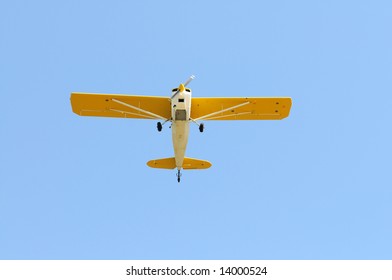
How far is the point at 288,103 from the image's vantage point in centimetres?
2780

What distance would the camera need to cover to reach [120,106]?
27719 millimetres

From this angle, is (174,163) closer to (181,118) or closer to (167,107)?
(167,107)

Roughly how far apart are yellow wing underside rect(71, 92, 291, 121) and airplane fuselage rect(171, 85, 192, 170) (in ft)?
4.34

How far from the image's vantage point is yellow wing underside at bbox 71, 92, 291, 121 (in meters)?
27.3

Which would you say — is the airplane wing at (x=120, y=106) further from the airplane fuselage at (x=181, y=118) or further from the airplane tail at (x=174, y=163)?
the airplane tail at (x=174, y=163)

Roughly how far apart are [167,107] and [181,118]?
7.13 ft

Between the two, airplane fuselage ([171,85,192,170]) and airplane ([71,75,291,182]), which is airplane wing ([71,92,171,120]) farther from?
airplane fuselage ([171,85,192,170])

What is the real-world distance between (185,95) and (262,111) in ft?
14.4

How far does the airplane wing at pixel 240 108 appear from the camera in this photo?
27281 millimetres

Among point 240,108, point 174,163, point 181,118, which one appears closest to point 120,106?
point 174,163
